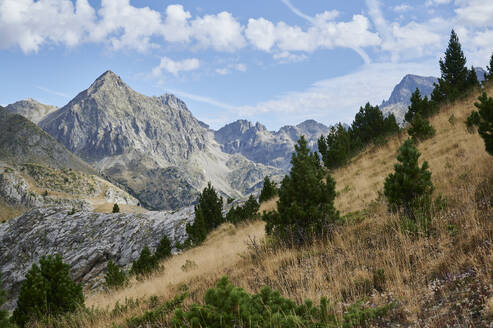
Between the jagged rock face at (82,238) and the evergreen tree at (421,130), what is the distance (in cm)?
2213

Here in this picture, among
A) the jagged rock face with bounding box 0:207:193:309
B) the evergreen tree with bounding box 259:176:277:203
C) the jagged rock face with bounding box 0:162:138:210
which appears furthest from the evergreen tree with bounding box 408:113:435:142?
the jagged rock face with bounding box 0:162:138:210

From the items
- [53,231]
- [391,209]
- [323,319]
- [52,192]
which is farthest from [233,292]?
[52,192]

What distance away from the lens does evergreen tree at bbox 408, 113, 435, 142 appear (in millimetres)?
15061

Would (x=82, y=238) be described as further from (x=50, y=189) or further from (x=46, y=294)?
(x=50, y=189)

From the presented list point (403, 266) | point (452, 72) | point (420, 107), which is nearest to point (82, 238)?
point (403, 266)

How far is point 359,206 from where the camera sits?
917cm

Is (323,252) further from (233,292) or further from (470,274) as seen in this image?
(233,292)

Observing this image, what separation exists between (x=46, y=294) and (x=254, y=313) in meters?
7.02

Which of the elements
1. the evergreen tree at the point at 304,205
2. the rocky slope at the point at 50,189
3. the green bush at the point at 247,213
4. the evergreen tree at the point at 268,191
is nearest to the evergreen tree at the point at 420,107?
the evergreen tree at the point at 268,191

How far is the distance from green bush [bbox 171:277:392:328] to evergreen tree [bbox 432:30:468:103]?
2759 cm

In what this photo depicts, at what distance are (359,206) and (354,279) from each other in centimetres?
546

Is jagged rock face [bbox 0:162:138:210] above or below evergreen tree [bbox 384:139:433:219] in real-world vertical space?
above

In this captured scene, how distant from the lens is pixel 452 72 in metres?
27.2

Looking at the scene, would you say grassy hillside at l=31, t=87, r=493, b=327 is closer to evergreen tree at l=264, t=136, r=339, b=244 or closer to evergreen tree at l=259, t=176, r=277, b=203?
evergreen tree at l=264, t=136, r=339, b=244
